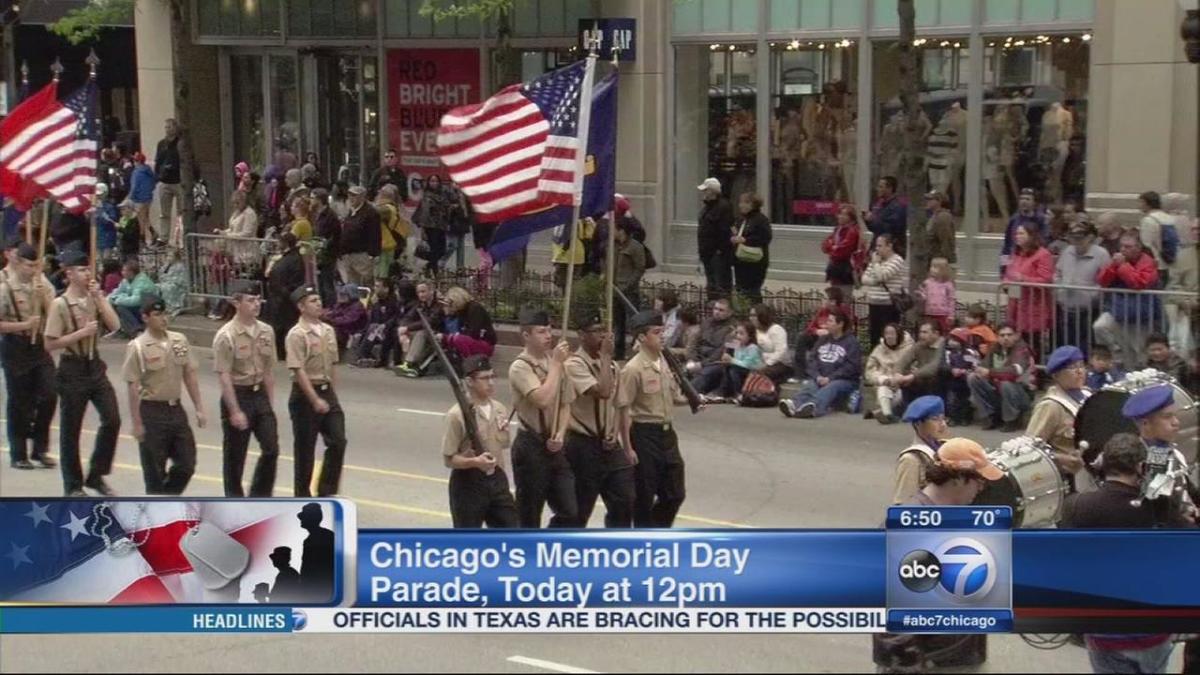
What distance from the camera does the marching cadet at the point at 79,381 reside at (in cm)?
1343

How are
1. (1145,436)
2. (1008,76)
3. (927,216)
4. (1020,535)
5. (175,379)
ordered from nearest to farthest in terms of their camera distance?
(1020,535)
(1145,436)
(175,379)
(927,216)
(1008,76)

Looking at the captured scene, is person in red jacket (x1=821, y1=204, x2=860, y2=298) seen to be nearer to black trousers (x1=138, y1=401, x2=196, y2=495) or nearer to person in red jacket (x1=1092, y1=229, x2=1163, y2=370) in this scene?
person in red jacket (x1=1092, y1=229, x2=1163, y2=370)

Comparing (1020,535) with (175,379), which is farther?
(175,379)

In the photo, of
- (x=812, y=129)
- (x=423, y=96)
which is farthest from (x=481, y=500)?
(x=423, y=96)

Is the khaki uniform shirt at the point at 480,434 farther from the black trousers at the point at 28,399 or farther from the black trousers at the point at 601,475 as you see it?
the black trousers at the point at 28,399

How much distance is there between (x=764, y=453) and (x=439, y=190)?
882 cm

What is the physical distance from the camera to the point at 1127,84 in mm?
19438

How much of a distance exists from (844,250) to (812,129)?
4.48 metres

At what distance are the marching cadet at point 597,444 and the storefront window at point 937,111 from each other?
10.5 m


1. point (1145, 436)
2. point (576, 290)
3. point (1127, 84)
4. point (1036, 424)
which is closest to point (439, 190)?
point (576, 290)

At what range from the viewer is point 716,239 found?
64.4ft

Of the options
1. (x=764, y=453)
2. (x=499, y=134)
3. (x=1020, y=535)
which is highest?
(x=499, y=134)

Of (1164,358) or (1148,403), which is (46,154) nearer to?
(1164,358)

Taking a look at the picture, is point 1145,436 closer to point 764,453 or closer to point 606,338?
point 606,338
